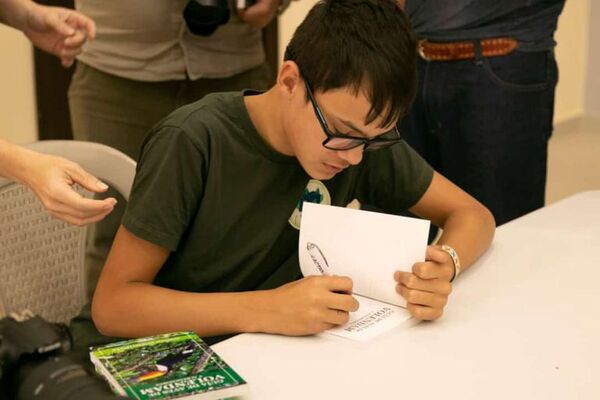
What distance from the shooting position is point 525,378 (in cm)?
117

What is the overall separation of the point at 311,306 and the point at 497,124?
114 centimetres

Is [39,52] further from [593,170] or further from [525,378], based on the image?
[593,170]

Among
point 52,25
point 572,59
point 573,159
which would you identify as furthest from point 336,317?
point 572,59

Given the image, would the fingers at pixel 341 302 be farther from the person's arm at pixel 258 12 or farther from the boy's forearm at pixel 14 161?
the person's arm at pixel 258 12

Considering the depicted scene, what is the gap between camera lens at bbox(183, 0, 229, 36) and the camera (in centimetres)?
210

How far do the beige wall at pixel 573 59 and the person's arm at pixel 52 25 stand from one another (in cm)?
432

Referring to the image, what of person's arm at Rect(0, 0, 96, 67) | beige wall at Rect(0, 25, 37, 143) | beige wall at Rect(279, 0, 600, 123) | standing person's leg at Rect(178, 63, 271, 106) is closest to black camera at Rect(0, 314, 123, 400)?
person's arm at Rect(0, 0, 96, 67)

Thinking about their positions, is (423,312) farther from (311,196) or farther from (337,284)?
(311,196)

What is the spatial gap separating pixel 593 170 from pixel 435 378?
409 centimetres

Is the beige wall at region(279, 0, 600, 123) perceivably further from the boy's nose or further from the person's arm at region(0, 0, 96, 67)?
the boy's nose

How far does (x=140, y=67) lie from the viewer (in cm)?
227

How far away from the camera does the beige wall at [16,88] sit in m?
3.30

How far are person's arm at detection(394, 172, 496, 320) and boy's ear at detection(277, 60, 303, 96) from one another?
0.34 metres

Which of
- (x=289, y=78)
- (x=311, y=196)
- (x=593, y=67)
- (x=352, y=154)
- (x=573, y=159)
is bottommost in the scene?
(x=573, y=159)
